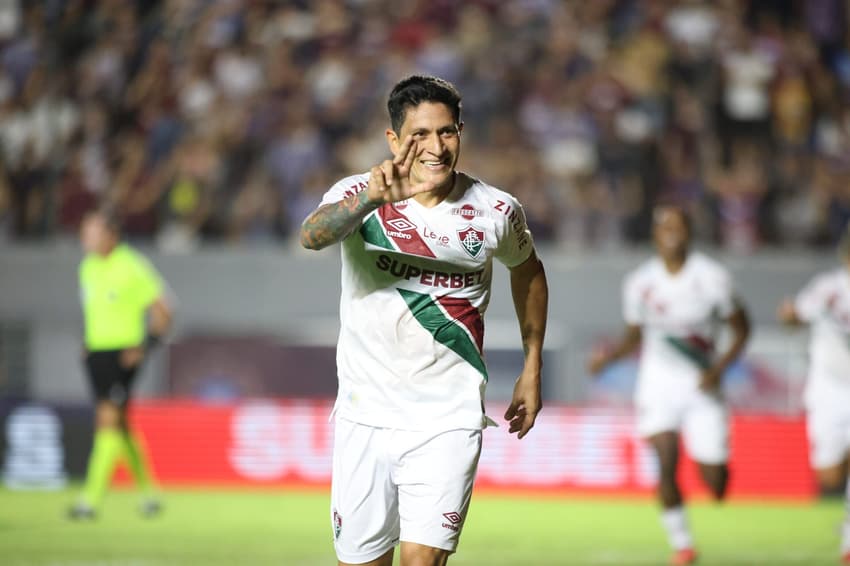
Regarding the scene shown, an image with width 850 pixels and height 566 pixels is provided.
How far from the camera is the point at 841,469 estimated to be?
10.5 meters

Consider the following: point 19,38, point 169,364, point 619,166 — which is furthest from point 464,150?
point 19,38

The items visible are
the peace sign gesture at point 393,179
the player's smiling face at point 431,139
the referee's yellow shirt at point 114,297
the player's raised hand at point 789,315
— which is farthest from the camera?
the referee's yellow shirt at point 114,297

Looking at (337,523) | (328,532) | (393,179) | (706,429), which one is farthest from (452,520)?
(328,532)

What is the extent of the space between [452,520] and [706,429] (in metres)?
5.57

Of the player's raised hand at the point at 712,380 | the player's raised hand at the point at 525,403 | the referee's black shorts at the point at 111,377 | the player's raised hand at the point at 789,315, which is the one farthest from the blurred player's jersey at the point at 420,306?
the referee's black shorts at the point at 111,377

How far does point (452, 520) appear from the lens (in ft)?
16.9

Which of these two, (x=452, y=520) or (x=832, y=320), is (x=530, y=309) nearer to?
(x=452, y=520)

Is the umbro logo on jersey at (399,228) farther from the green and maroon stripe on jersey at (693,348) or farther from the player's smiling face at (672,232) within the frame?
the green and maroon stripe on jersey at (693,348)

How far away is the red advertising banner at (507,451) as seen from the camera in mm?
15422

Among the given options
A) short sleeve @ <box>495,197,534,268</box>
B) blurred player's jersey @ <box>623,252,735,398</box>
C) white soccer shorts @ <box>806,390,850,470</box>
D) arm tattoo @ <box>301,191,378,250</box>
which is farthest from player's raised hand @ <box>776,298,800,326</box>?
arm tattoo @ <box>301,191,378,250</box>

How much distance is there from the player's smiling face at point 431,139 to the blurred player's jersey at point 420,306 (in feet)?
0.87

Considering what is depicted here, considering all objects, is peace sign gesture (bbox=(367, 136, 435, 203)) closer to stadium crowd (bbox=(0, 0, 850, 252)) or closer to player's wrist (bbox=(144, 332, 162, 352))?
player's wrist (bbox=(144, 332, 162, 352))

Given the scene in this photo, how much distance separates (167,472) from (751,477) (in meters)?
6.83

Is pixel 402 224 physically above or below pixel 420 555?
above
